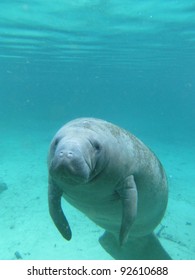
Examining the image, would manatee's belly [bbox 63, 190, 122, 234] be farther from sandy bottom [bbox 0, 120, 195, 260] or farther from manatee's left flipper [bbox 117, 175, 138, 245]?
sandy bottom [bbox 0, 120, 195, 260]

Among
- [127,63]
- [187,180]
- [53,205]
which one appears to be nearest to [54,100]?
[127,63]

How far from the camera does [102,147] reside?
3760 mm

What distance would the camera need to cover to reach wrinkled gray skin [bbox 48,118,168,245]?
333 cm

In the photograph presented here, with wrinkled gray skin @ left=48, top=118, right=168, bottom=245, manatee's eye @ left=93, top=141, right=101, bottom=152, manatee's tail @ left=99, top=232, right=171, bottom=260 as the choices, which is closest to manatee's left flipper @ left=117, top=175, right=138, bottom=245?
wrinkled gray skin @ left=48, top=118, right=168, bottom=245

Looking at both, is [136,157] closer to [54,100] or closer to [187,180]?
[187,180]

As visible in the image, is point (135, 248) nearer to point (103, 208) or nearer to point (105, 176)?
point (103, 208)

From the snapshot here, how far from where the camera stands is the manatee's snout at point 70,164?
3.19m

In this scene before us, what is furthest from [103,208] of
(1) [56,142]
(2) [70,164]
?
(2) [70,164]

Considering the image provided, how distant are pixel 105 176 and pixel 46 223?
5.02 meters

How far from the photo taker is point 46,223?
8516 mm

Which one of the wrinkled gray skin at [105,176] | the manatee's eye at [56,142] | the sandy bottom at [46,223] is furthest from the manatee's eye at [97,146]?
the sandy bottom at [46,223]
